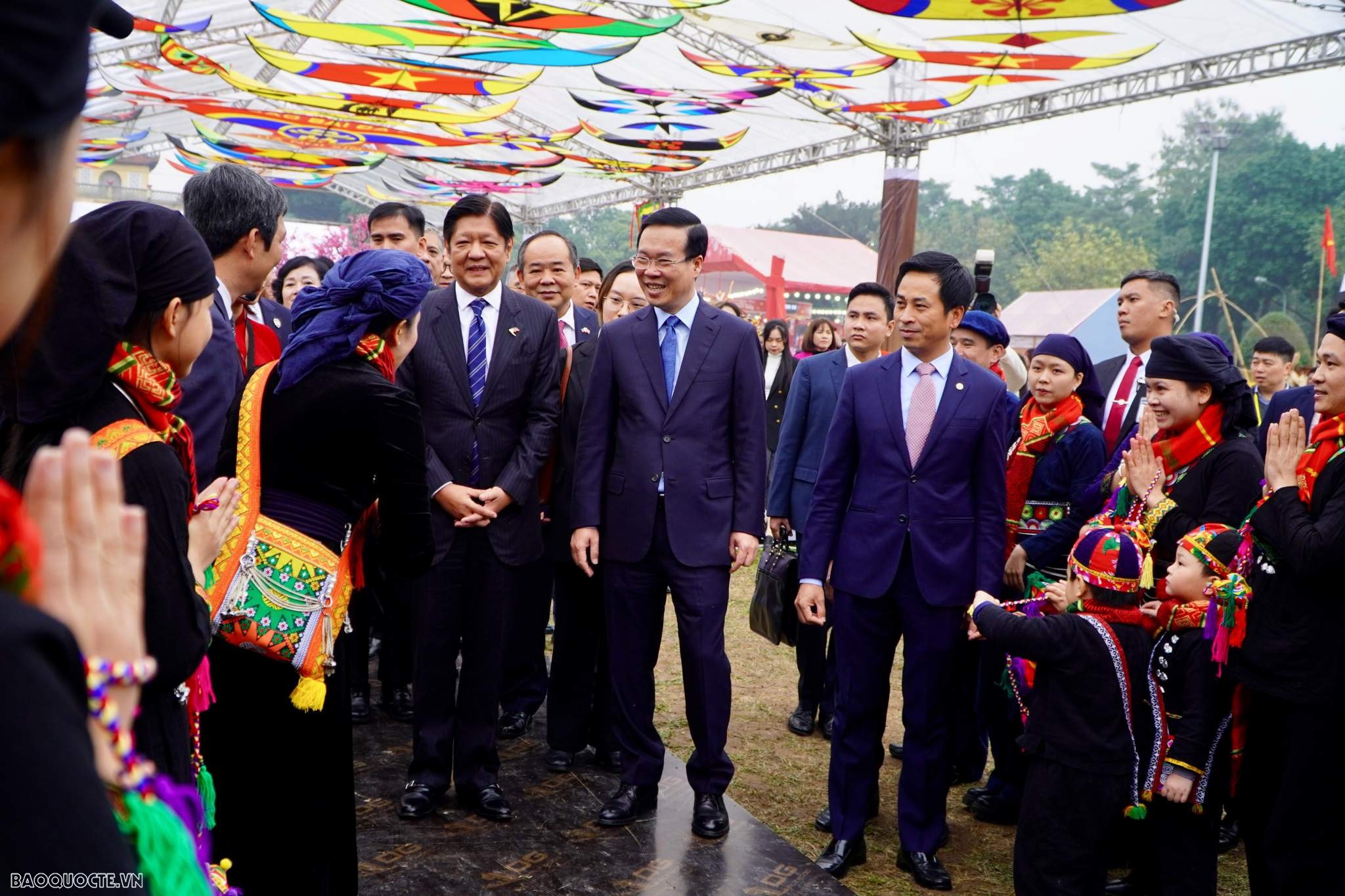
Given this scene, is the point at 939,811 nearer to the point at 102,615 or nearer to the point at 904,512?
the point at 904,512

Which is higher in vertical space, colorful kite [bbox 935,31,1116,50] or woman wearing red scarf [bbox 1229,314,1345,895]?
colorful kite [bbox 935,31,1116,50]

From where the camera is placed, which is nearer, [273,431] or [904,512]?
[273,431]

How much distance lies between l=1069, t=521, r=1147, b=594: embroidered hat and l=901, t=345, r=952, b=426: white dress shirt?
0.69m

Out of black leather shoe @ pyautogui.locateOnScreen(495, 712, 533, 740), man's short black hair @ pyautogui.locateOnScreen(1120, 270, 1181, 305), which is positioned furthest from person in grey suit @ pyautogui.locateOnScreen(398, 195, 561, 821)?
man's short black hair @ pyautogui.locateOnScreen(1120, 270, 1181, 305)

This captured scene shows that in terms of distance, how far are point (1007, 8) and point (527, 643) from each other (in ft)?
18.4

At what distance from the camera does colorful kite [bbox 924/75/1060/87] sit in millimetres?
9945

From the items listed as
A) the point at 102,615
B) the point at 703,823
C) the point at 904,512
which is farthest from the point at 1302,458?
the point at 102,615

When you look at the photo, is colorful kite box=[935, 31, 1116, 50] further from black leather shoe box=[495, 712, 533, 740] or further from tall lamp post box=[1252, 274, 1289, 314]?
tall lamp post box=[1252, 274, 1289, 314]

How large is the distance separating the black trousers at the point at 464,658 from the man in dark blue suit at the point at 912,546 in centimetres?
105

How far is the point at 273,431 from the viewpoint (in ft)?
8.11

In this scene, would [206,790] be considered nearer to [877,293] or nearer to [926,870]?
[926,870]

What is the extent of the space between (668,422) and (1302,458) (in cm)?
184

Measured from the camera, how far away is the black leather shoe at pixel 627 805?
3.58 m

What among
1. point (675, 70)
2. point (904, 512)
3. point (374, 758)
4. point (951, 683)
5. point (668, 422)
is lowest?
point (374, 758)
